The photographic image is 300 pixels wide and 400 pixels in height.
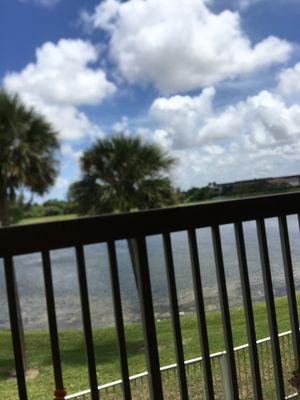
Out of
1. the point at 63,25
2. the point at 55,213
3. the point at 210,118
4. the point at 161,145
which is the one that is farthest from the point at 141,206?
the point at 210,118

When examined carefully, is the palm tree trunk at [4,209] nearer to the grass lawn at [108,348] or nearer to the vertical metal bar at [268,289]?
the grass lawn at [108,348]

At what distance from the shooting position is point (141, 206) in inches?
668

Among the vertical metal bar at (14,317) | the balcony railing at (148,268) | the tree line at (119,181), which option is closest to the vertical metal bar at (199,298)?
the balcony railing at (148,268)

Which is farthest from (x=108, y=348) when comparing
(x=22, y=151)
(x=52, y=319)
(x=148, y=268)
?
(x=22, y=151)

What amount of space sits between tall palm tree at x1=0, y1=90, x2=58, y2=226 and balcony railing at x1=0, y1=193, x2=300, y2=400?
42.3ft

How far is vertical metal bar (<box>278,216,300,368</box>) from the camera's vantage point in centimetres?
177

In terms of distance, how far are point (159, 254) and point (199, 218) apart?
0.92 ft

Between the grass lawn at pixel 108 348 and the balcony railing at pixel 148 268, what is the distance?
0.74 ft

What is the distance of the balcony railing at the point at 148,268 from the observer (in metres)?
1.28

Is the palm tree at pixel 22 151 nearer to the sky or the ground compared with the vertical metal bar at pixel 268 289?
nearer to the sky

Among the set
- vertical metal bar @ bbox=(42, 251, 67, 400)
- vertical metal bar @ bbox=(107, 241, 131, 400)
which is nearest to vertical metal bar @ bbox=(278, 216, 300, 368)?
vertical metal bar @ bbox=(107, 241, 131, 400)

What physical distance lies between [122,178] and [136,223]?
15.8 metres

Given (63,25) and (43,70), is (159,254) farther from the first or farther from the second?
(43,70)

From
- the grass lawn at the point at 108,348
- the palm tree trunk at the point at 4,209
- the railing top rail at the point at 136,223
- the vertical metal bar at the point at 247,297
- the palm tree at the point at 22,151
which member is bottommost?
the grass lawn at the point at 108,348
